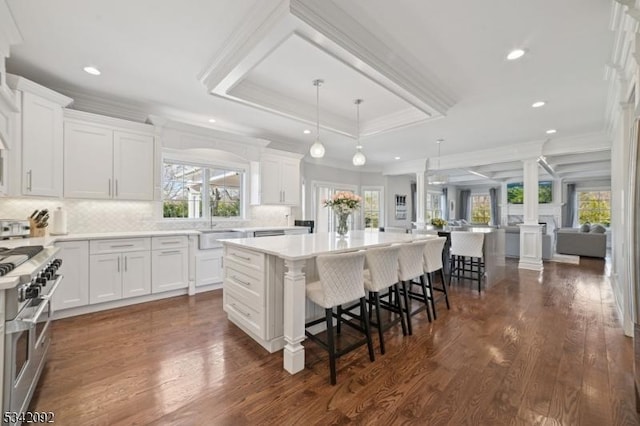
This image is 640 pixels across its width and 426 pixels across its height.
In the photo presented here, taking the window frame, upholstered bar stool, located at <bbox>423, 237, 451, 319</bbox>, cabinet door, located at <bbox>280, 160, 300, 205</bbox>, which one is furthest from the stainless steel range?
cabinet door, located at <bbox>280, 160, 300, 205</bbox>

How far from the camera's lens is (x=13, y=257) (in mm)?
1574

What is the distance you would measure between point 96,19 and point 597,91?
5203 millimetres

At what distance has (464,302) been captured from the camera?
3.59m

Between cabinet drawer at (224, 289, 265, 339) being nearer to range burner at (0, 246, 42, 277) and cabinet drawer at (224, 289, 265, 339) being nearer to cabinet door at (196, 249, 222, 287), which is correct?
cabinet door at (196, 249, 222, 287)

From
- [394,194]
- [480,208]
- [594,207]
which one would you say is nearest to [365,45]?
[394,194]

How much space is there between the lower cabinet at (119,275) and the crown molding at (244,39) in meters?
2.30

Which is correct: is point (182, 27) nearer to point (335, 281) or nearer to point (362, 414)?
point (335, 281)

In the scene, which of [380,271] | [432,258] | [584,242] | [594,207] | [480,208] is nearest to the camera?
[380,271]

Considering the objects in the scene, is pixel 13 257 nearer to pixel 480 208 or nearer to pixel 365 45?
pixel 365 45

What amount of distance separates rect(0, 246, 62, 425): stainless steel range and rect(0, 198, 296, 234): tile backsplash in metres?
1.71

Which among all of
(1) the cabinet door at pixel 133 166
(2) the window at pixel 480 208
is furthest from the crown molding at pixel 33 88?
(2) the window at pixel 480 208

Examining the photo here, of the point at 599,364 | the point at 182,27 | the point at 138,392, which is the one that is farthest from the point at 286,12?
the point at 599,364

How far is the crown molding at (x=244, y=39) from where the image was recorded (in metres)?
1.87

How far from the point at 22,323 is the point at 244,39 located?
2272mm
